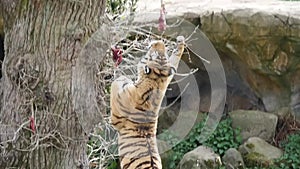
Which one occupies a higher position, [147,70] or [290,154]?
[147,70]

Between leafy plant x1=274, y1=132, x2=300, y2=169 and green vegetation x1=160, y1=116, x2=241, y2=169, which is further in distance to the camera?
green vegetation x1=160, y1=116, x2=241, y2=169

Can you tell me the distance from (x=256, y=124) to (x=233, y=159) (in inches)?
10.6

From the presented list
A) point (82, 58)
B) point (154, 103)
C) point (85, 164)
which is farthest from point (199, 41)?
point (154, 103)

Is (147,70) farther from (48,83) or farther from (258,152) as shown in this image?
(258,152)

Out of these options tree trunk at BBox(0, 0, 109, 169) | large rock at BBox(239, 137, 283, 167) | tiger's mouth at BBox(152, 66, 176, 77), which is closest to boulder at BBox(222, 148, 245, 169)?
large rock at BBox(239, 137, 283, 167)

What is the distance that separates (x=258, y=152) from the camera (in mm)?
3133

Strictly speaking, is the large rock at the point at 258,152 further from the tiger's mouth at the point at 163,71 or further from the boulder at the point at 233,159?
the tiger's mouth at the point at 163,71

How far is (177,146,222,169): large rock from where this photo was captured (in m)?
3.04

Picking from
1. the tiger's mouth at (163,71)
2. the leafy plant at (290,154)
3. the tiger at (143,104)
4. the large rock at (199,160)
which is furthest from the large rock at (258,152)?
the tiger's mouth at (163,71)

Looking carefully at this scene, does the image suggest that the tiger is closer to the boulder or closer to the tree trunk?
the tree trunk

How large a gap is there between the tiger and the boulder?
2.18 m

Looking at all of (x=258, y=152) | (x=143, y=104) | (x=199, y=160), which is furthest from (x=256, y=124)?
(x=143, y=104)

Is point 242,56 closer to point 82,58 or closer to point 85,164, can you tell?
point 85,164

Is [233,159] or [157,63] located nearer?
[157,63]
